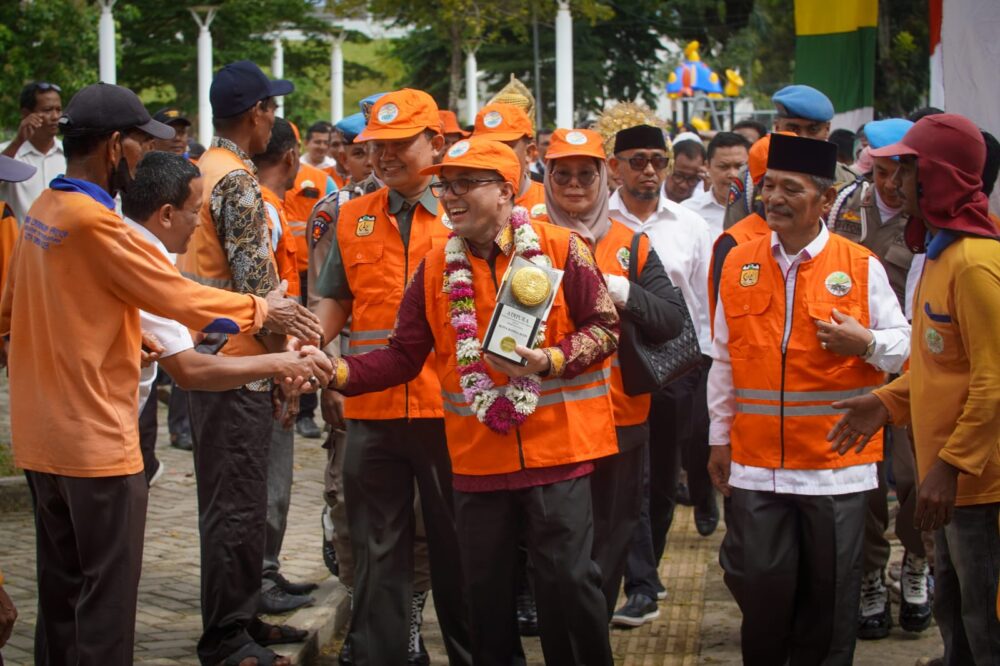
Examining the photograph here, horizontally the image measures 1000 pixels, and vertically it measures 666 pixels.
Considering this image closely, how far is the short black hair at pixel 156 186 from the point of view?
18.2ft

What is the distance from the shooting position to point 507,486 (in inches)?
218

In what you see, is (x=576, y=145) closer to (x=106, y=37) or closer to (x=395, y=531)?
(x=395, y=531)

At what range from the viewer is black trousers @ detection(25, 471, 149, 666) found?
199 inches

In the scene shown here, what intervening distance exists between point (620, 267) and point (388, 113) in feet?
4.46

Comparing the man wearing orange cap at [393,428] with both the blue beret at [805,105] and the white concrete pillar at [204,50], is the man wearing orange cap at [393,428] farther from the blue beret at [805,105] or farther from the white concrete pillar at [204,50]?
the white concrete pillar at [204,50]

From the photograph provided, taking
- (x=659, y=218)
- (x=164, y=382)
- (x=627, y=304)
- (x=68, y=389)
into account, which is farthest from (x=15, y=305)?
(x=164, y=382)

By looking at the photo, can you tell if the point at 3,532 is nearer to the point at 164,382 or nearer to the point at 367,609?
the point at 367,609

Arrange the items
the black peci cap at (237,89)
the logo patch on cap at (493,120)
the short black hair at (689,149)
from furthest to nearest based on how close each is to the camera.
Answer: the short black hair at (689,149)
the logo patch on cap at (493,120)
the black peci cap at (237,89)

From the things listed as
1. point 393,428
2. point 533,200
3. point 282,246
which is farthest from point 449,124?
point 393,428

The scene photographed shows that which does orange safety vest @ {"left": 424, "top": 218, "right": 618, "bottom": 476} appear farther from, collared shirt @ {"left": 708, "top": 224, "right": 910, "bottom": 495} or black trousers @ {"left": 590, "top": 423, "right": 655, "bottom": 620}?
black trousers @ {"left": 590, "top": 423, "right": 655, "bottom": 620}

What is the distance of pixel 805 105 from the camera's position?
26.8 ft

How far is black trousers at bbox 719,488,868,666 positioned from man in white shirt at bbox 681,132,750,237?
5376 millimetres

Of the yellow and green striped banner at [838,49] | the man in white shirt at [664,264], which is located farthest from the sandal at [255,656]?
the yellow and green striped banner at [838,49]

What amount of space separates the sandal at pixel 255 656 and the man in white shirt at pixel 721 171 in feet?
19.0
